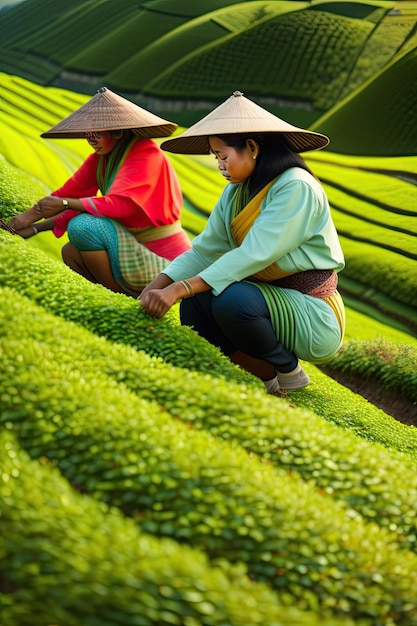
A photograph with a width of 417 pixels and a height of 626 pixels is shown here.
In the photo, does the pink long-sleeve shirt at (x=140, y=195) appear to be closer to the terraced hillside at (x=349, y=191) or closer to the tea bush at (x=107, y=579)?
the terraced hillside at (x=349, y=191)

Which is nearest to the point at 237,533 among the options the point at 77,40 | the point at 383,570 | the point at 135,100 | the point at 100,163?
the point at 383,570

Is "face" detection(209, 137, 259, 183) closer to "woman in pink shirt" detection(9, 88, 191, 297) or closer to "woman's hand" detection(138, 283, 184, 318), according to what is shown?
"woman's hand" detection(138, 283, 184, 318)

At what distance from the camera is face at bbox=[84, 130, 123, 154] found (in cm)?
488

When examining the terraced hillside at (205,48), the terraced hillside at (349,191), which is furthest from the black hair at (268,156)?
the terraced hillside at (205,48)

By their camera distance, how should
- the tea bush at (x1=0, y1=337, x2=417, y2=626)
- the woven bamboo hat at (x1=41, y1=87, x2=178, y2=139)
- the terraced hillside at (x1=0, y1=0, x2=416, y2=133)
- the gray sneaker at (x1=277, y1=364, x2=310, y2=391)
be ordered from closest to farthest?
the tea bush at (x1=0, y1=337, x2=417, y2=626)
the gray sneaker at (x1=277, y1=364, x2=310, y2=391)
the woven bamboo hat at (x1=41, y1=87, x2=178, y2=139)
the terraced hillside at (x1=0, y1=0, x2=416, y2=133)

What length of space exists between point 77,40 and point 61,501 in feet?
39.9

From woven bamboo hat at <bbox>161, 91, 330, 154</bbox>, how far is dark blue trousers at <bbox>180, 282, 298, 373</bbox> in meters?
0.71

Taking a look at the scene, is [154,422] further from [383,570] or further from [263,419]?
[383,570]

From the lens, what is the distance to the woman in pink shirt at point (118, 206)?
16.0 feet

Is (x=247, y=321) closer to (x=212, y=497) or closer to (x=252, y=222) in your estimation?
(x=252, y=222)

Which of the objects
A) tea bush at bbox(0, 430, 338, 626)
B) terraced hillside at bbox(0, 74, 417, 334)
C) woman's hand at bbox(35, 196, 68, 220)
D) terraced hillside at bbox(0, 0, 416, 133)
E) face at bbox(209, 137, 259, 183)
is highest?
face at bbox(209, 137, 259, 183)

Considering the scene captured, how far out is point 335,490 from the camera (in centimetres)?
290

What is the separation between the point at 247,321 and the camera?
3723 mm

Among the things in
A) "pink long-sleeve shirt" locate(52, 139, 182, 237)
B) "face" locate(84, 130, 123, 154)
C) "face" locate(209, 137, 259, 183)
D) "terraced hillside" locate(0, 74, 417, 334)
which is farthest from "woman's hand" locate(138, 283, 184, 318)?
"terraced hillside" locate(0, 74, 417, 334)
